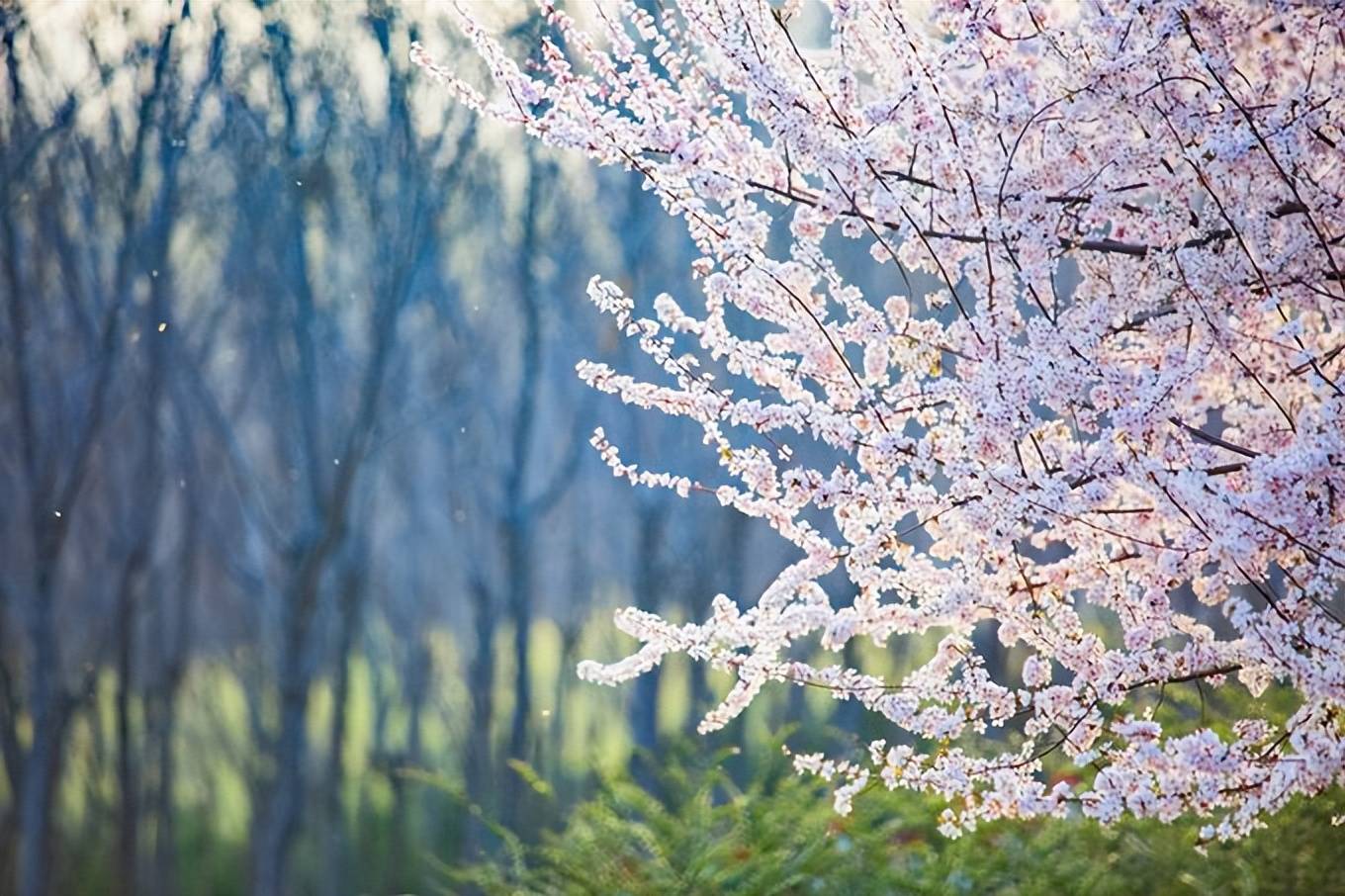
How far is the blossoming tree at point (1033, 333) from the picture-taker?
153 centimetres

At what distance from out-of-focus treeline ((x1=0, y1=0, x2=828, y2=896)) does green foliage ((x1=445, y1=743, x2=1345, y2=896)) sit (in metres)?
1.09

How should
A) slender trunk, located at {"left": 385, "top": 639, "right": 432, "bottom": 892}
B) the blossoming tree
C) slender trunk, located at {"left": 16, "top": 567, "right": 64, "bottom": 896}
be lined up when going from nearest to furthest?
1. the blossoming tree
2. slender trunk, located at {"left": 16, "top": 567, "right": 64, "bottom": 896}
3. slender trunk, located at {"left": 385, "top": 639, "right": 432, "bottom": 892}

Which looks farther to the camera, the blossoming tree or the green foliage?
the green foliage

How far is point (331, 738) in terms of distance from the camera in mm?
3721

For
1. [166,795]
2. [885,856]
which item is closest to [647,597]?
[166,795]

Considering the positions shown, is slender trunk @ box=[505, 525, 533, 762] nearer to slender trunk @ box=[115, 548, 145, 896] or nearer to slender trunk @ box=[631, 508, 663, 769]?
slender trunk @ box=[631, 508, 663, 769]

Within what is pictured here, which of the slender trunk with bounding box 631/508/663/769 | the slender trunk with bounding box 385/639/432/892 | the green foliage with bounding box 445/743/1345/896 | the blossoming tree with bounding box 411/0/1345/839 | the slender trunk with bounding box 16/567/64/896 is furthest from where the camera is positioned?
the slender trunk with bounding box 631/508/663/769

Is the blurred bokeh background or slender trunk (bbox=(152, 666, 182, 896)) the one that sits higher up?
the blurred bokeh background

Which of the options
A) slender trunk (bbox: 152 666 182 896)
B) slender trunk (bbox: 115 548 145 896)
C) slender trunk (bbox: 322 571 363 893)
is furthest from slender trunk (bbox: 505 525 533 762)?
slender trunk (bbox: 115 548 145 896)

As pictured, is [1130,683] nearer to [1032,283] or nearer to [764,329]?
[1032,283]

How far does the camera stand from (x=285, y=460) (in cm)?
369

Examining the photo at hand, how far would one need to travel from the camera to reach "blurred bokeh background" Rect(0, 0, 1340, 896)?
364 centimetres

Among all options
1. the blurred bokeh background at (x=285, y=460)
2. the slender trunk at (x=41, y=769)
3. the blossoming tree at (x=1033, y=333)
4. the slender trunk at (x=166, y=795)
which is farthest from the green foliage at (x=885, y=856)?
the slender trunk at (x=41, y=769)

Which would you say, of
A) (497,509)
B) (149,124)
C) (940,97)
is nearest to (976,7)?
(940,97)
